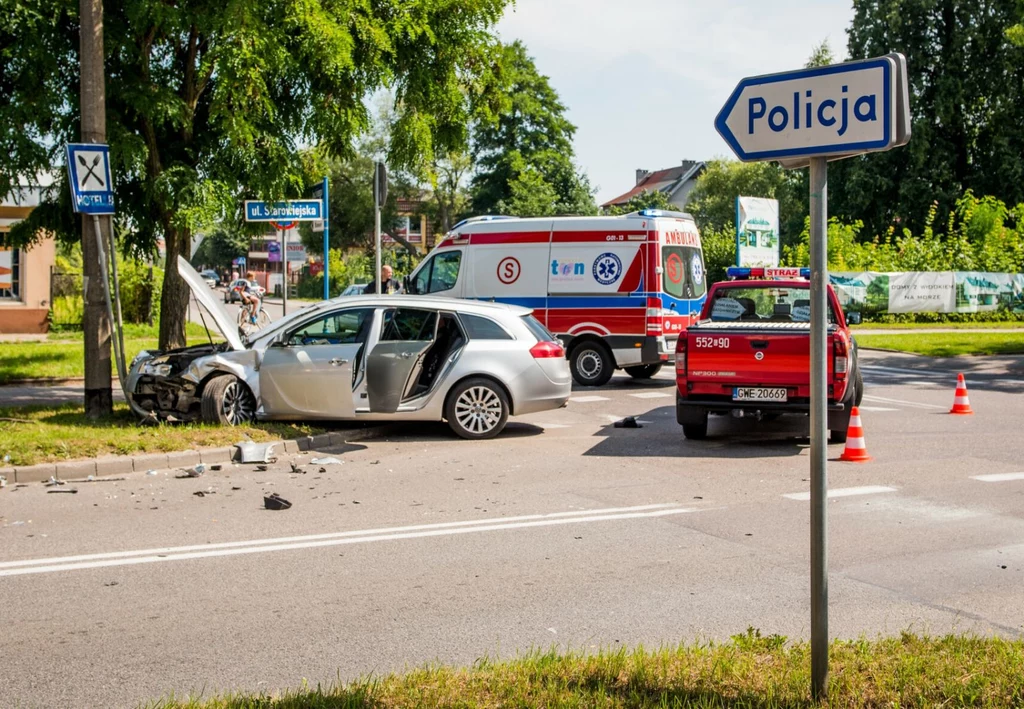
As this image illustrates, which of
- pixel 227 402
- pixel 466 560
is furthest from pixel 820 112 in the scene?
pixel 227 402

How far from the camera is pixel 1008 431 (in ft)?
41.0

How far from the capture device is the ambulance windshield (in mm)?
17562

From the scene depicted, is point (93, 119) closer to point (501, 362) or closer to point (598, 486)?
point (501, 362)

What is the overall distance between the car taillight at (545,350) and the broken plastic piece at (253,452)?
3.27 meters

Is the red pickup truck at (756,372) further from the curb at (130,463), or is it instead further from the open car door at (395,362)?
the curb at (130,463)

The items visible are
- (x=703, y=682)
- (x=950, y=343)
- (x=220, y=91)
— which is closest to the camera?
(x=703, y=682)

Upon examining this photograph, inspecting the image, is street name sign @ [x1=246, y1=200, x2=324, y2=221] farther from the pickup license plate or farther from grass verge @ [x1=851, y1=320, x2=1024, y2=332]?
grass verge @ [x1=851, y1=320, x2=1024, y2=332]

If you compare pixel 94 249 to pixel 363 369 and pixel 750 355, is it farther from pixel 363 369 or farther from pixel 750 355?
pixel 750 355

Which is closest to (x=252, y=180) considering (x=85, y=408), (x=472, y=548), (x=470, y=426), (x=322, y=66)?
(x=322, y=66)

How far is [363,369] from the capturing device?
11.7m

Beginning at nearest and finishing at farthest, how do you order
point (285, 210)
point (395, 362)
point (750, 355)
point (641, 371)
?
1. point (750, 355)
2. point (395, 362)
3. point (285, 210)
4. point (641, 371)

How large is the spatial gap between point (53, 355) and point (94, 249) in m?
8.63

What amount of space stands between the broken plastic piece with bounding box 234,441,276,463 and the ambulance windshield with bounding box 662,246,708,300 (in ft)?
28.8

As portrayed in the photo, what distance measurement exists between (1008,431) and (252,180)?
9693 mm
